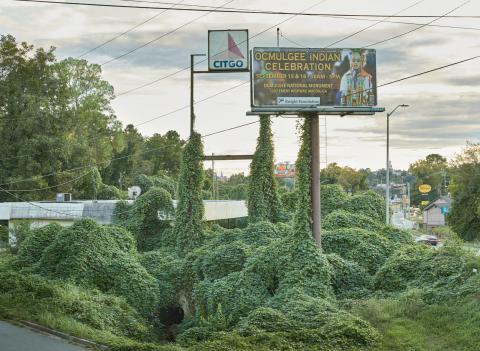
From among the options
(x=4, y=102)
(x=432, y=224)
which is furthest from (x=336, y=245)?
(x=432, y=224)

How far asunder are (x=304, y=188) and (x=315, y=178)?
535 millimetres

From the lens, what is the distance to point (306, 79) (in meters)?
22.6

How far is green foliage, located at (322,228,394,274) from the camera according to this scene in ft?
75.8

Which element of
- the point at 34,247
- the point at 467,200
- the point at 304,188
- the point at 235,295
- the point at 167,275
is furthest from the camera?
the point at 467,200

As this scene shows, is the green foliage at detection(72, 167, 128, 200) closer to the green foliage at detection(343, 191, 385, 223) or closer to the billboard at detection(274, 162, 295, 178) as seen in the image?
the green foliage at detection(343, 191, 385, 223)

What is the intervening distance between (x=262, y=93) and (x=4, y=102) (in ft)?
116

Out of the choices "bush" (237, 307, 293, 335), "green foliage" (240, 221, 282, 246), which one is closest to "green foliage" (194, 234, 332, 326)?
"bush" (237, 307, 293, 335)

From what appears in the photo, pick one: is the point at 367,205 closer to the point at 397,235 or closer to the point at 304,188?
the point at 397,235

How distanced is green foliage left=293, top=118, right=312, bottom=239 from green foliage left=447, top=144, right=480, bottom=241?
38.4 meters

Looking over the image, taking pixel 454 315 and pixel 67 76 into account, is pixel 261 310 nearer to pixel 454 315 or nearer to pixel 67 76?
pixel 454 315

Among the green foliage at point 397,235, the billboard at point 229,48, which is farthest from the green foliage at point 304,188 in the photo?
the green foliage at point 397,235

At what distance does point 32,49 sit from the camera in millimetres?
53438

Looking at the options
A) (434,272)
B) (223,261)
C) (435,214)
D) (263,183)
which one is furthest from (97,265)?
(435,214)

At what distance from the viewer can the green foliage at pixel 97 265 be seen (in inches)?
898
